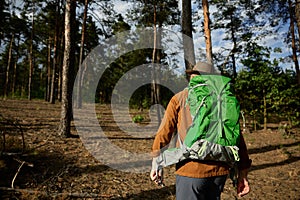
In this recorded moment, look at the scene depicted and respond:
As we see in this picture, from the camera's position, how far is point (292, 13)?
13.6 m

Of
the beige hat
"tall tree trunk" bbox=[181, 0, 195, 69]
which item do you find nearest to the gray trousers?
the beige hat

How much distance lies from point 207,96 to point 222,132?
12.6 inches

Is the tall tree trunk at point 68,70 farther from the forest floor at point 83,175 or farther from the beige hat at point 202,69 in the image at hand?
the beige hat at point 202,69

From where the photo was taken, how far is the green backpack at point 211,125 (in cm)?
185

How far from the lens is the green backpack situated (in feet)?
6.08

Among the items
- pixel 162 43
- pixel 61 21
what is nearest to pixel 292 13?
pixel 162 43

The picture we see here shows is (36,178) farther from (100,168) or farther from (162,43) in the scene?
(162,43)

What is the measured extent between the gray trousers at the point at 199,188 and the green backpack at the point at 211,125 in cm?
20

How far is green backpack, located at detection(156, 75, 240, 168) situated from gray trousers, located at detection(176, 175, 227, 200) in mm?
199

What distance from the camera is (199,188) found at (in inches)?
77.2

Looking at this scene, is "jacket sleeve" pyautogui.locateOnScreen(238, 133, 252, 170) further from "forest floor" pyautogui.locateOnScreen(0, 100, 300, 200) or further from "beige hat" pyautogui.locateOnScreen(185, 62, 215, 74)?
"forest floor" pyautogui.locateOnScreen(0, 100, 300, 200)

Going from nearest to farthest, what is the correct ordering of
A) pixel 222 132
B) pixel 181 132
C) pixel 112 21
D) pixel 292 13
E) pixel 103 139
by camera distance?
pixel 222 132 → pixel 181 132 → pixel 103 139 → pixel 112 21 → pixel 292 13

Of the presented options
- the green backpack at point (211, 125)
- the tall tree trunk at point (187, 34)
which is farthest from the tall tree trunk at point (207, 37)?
the green backpack at point (211, 125)

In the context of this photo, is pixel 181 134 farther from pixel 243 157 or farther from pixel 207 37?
pixel 207 37
